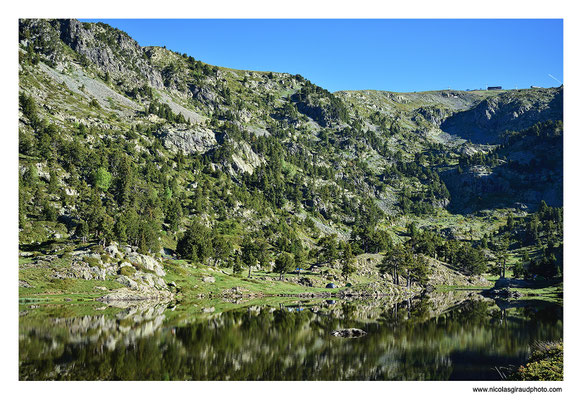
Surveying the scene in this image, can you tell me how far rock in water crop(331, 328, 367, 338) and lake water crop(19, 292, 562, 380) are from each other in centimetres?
137

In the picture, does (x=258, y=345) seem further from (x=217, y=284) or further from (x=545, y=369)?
(x=217, y=284)

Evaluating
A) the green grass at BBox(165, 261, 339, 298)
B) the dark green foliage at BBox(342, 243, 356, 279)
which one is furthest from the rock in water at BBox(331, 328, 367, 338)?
the dark green foliage at BBox(342, 243, 356, 279)

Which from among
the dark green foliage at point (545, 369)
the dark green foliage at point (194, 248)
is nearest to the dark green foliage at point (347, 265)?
the dark green foliage at point (194, 248)

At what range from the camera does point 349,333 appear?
→ 47.0 meters

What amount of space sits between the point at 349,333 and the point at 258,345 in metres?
12.6

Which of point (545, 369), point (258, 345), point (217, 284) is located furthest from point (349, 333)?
point (217, 284)

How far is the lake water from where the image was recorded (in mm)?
29875

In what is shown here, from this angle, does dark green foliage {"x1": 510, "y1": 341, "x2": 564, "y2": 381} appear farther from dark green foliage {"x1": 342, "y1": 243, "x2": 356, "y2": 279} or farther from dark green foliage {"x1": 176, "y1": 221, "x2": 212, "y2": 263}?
dark green foliage {"x1": 342, "y1": 243, "x2": 356, "y2": 279}

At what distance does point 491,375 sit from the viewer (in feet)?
98.6

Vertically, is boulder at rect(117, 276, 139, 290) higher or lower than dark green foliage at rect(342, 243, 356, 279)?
higher
